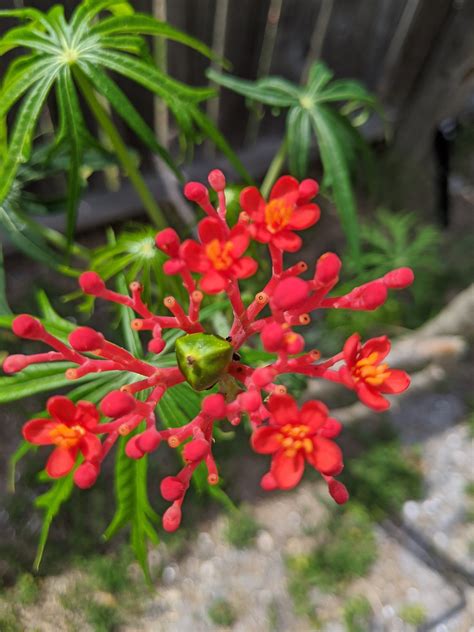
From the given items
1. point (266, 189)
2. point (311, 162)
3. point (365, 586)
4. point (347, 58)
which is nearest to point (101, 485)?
point (365, 586)

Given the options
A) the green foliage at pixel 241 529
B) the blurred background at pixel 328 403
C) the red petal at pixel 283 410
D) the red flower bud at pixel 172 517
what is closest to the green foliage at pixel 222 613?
the blurred background at pixel 328 403

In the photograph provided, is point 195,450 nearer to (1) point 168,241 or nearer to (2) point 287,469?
(2) point 287,469

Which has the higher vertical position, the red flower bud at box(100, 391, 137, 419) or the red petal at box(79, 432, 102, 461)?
the red flower bud at box(100, 391, 137, 419)

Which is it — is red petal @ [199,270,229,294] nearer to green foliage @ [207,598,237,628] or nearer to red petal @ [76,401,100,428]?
red petal @ [76,401,100,428]

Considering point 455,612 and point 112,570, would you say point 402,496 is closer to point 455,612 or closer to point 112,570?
point 455,612

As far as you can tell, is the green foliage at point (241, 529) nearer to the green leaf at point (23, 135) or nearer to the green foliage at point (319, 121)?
the green foliage at point (319, 121)

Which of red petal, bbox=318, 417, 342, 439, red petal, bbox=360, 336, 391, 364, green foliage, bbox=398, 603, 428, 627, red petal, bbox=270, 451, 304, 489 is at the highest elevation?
red petal, bbox=360, 336, 391, 364

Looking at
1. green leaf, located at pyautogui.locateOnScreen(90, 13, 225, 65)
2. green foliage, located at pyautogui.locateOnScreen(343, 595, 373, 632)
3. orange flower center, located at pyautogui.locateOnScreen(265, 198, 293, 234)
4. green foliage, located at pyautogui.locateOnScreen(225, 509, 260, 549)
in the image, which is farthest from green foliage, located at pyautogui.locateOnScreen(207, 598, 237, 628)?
green leaf, located at pyautogui.locateOnScreen(90, 13, 225, 65)
